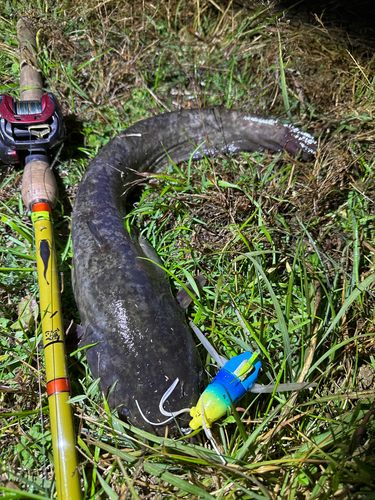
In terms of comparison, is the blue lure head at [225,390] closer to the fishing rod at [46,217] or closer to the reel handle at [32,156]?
the fishing rod at [46,217]

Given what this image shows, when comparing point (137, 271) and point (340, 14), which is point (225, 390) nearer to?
point (137, 271)

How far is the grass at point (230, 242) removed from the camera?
2.11 meters

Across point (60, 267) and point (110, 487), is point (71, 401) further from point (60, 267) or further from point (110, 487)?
point (60, 267)

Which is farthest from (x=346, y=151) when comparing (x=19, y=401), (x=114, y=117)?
(x=19, y=401)

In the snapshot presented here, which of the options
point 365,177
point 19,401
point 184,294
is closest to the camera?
point 19,401

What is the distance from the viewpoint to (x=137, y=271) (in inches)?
99.2

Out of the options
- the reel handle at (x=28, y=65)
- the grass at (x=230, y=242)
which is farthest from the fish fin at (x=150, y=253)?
the reel handle at (x=28, y=65)

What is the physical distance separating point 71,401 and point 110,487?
0.52m

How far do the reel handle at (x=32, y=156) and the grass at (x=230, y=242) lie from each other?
154 millimetres

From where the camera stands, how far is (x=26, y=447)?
226cm

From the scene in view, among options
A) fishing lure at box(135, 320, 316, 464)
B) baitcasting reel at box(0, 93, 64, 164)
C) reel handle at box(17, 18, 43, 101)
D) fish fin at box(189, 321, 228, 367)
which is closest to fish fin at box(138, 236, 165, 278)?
fish fin at box(189, 321, 228, 367)

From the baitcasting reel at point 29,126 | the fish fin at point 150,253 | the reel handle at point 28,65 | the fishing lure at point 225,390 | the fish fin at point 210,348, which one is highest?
the reel handle at point 28,65

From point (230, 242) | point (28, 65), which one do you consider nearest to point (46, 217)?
point (230, 242)

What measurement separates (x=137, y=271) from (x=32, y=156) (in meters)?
→ 1.28
